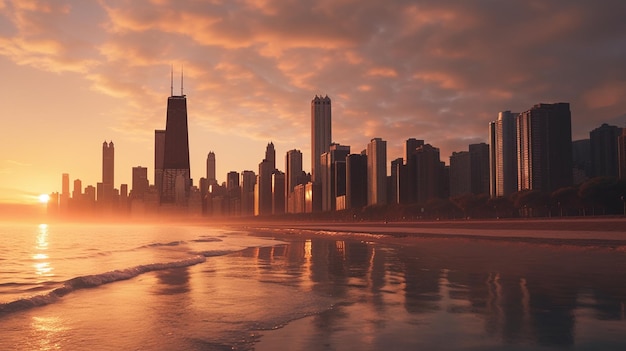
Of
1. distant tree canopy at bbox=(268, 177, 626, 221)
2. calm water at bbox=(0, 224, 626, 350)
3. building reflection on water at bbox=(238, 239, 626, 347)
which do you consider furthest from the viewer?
distant tree canopy at bbox=(268, 177, 626, 221)

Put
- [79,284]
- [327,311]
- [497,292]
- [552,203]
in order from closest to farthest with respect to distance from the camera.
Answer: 1. [327,311]
2. [497,292]
3. [79,284]
4. [552,203]

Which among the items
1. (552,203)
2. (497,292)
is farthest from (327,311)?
(552,203)

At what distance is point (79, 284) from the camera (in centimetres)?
2428

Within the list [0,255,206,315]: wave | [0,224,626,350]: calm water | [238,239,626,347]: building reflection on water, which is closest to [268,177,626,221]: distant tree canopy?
[238,239,626,347]: building reflection on water

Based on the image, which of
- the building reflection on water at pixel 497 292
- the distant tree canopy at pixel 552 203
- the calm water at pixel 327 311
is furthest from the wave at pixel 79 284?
the distant tree canopy at pixel 552 203

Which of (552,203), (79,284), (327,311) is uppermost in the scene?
(552,203)

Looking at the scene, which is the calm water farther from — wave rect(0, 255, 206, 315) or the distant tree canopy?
the distant tree canopy

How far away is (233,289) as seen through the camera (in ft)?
70.4

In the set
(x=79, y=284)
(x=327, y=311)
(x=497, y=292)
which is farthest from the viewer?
(x=79, y=284)

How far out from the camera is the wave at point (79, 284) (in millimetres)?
17953

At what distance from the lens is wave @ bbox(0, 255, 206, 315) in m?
18.0

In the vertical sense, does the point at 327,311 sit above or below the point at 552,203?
below

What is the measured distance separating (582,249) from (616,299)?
3125 cm

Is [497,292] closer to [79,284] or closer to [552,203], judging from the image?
[79,284]
